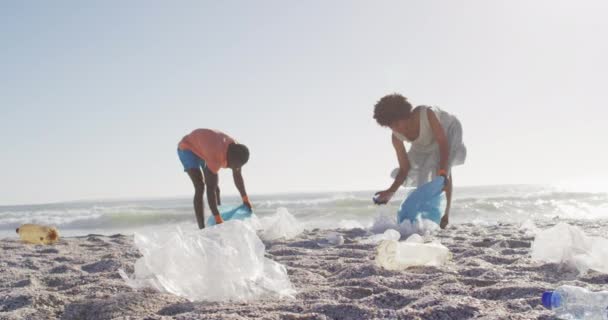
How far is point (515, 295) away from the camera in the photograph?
1.72 meters

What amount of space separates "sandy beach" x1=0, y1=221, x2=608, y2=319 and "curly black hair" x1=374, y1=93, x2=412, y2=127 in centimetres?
125

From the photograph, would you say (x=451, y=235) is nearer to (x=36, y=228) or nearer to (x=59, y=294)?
(x=59, y=294)

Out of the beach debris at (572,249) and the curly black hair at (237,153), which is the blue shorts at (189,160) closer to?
the curly black hair at (237,153)

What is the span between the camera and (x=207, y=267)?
1671 mm

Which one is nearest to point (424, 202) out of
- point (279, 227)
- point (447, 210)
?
point (447, 210)

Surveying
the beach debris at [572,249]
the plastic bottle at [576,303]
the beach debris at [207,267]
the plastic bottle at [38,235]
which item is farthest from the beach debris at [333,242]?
the plastic bottle at [38,235]

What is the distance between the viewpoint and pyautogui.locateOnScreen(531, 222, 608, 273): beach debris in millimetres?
1993

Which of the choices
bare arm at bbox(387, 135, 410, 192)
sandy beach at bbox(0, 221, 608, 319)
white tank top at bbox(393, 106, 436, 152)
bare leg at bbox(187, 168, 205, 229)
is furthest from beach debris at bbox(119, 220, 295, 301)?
bare arm at bbox(387, 135, 410, 192)

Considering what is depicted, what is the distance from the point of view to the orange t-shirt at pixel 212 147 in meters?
3.63

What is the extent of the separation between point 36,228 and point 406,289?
373 cm

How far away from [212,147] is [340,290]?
2.08 m

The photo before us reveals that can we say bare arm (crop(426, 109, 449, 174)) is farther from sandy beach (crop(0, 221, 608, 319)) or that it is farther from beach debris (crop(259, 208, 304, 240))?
beach debris (crop(259, 208, 304, 240))

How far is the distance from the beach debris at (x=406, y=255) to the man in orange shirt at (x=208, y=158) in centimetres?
161

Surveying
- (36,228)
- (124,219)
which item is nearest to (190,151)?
(36,228)
